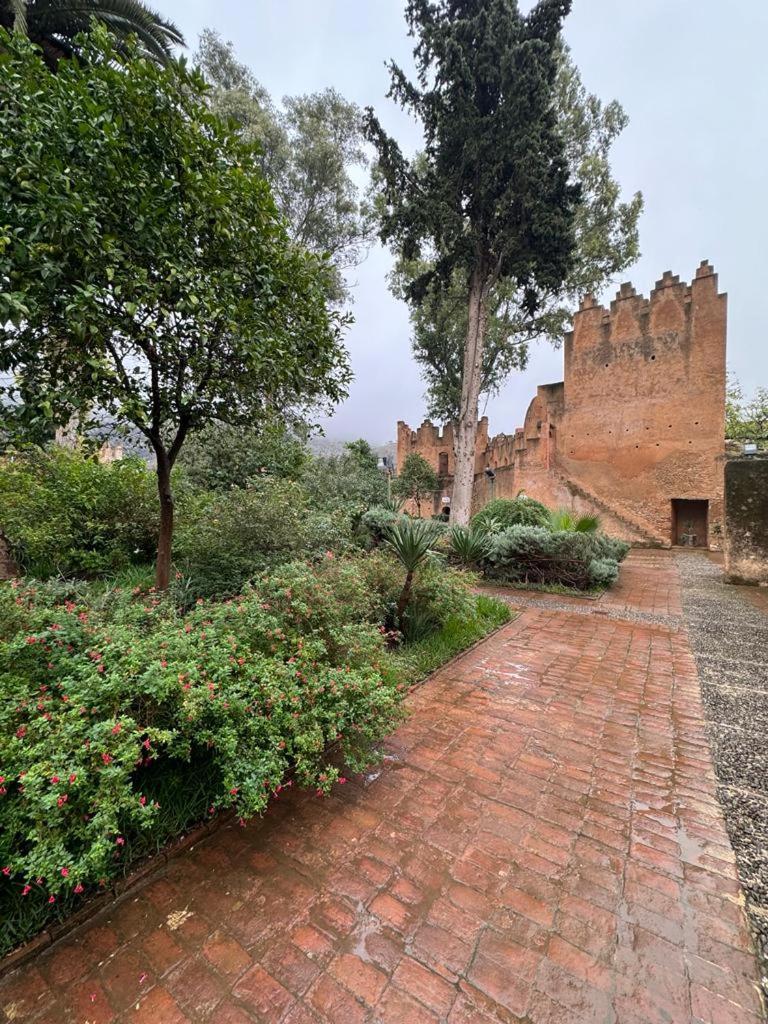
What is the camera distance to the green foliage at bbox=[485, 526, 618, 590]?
22.2 feet

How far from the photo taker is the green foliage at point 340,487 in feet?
24.2

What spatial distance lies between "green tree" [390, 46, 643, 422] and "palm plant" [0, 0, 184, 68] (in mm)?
7176

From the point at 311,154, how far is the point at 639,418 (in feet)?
46.1

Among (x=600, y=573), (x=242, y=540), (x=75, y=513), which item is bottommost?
(x=600, y=573)

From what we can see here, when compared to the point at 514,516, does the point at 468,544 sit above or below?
below

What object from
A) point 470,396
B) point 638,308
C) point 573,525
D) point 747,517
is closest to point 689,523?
point 638,308

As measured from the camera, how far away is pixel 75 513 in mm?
5387

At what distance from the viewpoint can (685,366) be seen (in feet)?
47.2

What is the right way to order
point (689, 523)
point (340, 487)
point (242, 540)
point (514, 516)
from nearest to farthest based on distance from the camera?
point (242, 540), point (514, 516), point (340, 487), point (689, 523)

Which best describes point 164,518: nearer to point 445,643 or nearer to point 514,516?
point 445,643

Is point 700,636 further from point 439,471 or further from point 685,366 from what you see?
point 439,471

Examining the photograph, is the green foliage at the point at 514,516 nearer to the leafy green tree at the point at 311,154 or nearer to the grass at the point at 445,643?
the grass at the point at 445,643

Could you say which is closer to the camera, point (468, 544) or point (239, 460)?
point (468, 544)

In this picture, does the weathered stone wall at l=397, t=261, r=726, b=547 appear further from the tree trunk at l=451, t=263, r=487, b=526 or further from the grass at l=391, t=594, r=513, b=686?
the grass at l=391, t=594, r=513, b=686
